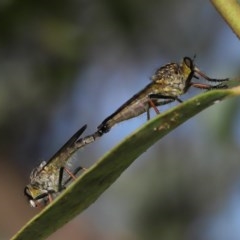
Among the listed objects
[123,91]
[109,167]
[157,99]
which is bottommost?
[109,167]

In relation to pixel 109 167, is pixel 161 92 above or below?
above

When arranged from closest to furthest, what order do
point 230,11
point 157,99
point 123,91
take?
point 230,11 < point 157,99 < point 123,91

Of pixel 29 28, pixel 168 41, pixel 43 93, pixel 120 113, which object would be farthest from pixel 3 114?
pixel 120 113

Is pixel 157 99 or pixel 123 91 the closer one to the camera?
pixel 157 99

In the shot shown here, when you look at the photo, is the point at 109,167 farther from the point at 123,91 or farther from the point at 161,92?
the point at 123,91

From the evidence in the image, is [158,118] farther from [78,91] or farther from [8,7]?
[78,91]

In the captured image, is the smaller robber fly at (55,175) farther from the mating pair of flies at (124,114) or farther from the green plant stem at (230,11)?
the green plant stem at (230,11)

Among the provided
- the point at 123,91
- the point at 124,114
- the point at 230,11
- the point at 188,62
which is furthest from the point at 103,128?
the point at 123,91
